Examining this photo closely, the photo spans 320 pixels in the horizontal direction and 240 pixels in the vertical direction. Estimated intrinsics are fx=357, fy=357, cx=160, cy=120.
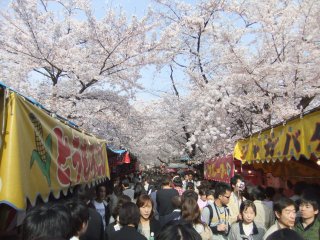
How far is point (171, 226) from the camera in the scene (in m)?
2.54

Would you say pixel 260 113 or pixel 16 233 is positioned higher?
pixel 260 113

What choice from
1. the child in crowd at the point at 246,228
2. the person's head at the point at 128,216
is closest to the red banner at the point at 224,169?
the child in crowd at the point at 246,228

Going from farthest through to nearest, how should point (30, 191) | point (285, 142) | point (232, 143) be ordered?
1. point (232, 143)
2. point (285, 142)
3. point (30, 191)

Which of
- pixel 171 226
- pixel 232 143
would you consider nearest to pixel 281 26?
pixel 232 143

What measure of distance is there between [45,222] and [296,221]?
11.7ft

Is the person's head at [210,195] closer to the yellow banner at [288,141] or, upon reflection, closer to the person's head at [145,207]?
the yellow banner at [288,141]

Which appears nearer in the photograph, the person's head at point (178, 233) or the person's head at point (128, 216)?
the person's head at point (178, 233)

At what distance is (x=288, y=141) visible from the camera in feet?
19.1

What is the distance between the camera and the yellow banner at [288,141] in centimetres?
485

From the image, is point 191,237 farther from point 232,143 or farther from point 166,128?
point 166,128

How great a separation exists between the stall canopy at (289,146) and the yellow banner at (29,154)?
3.26 meters

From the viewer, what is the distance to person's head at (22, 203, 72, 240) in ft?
7.77

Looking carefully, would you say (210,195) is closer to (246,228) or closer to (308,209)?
(246,228)

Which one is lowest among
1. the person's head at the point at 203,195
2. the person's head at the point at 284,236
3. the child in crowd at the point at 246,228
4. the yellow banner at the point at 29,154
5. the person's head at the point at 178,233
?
the child in crowd at the point at 246,228
